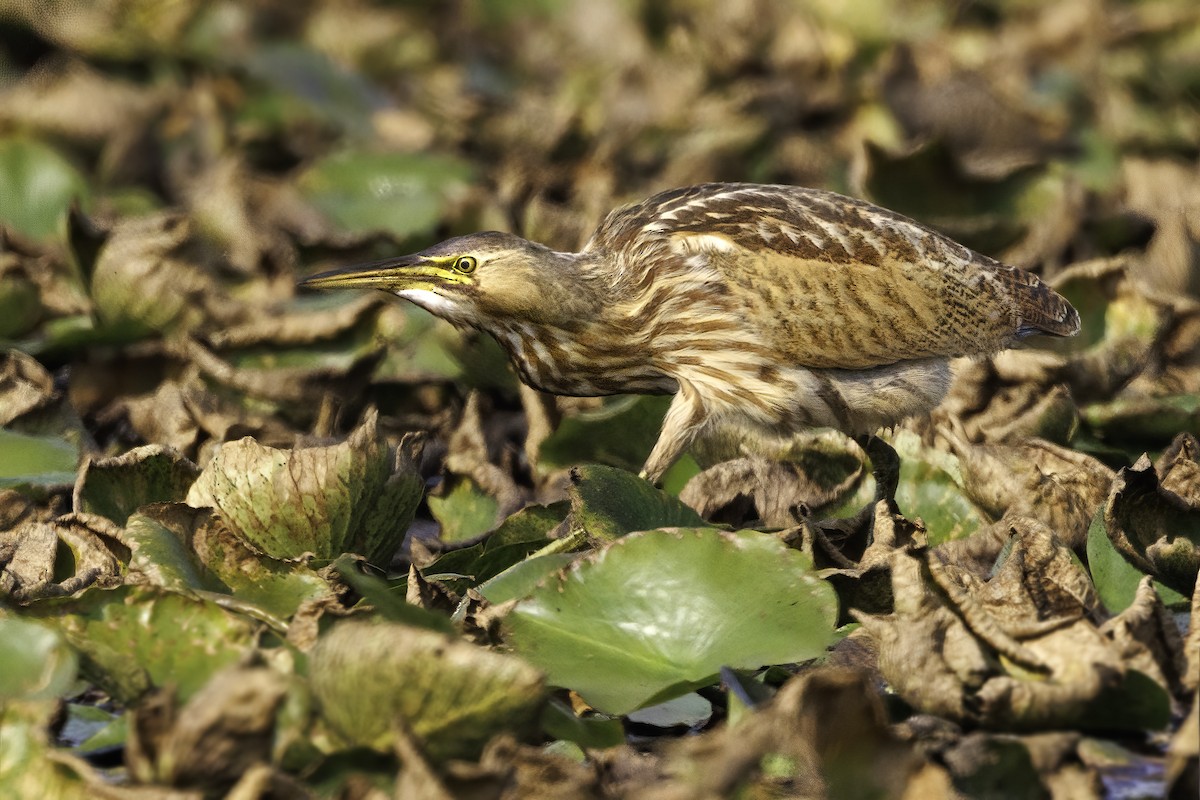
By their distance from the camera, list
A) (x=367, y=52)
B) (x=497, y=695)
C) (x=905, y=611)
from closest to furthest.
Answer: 1. (x=497, y=695)
2. (x=905, y=611)
3. (x=367, y=52)

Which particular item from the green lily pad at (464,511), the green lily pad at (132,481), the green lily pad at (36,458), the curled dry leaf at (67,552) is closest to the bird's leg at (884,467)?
the green lily pad at (464,511)

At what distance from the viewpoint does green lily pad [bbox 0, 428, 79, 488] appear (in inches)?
135

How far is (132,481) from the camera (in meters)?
3.31

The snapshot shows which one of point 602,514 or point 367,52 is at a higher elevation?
point 602,514

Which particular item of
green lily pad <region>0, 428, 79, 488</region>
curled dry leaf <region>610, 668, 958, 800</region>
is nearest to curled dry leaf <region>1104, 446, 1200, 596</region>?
curled dry leaf <region>610, 668, 958, 800</region>

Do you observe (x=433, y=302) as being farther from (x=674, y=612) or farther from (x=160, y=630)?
(x=160, y=630)

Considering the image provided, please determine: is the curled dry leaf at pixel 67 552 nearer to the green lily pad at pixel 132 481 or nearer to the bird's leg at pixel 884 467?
the green lily pad at pixel 132 481

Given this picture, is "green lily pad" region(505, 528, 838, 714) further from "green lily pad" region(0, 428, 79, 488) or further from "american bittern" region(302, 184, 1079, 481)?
"green lily pad" region(0, 428, 79, 488)

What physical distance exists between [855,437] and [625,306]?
0.58m

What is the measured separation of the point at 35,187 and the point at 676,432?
2508 mm

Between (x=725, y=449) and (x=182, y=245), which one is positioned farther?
(x=182, y=245)

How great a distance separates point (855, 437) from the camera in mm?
3941

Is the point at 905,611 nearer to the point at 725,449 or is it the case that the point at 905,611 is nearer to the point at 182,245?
the point at 725,449

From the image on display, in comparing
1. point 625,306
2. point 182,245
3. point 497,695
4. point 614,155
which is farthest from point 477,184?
point 497,695
